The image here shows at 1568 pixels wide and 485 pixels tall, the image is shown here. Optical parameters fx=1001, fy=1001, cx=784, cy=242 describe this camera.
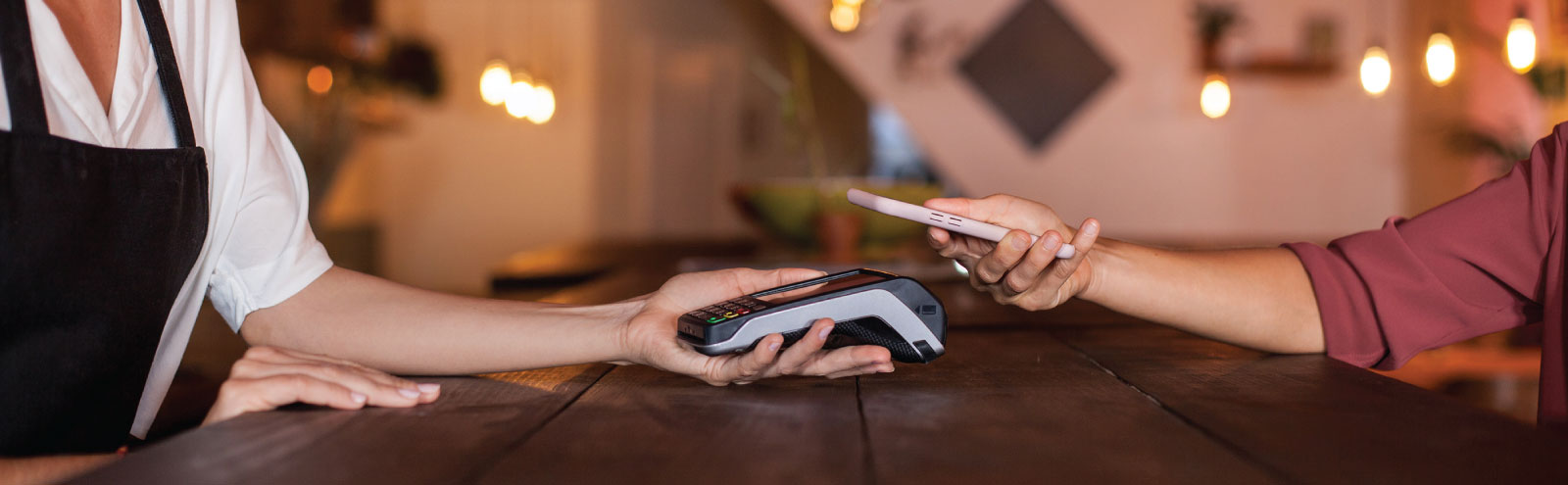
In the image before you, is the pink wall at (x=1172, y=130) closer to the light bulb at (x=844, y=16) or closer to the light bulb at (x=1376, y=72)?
the light bulb at (x=1376, y=72)

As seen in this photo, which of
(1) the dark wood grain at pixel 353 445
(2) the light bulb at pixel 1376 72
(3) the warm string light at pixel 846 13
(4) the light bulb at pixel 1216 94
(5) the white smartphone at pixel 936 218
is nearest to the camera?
(1) the dark wood grain at pixel 353 445

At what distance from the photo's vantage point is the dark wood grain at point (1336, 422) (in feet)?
1.60

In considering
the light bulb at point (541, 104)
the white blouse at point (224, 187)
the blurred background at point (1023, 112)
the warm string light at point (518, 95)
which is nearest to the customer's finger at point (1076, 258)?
the white blouse at point (224, 187)

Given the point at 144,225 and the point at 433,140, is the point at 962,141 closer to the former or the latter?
the point at 433,140

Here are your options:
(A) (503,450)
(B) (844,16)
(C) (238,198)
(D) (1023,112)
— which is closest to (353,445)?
(A) (503,450)

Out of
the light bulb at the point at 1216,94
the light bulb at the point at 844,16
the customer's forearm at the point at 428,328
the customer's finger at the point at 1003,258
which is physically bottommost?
the customer's forearm at the point at 428,328

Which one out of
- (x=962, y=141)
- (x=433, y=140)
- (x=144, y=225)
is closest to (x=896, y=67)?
(x=962, y=141)

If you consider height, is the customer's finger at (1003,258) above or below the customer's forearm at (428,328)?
above

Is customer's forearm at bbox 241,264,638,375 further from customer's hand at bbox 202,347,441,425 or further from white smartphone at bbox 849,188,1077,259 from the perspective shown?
white smartphone at bbox 849,188,1077,259

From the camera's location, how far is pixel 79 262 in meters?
0.67

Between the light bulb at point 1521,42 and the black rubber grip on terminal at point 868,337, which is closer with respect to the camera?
the black rubber grip on terminal at point 868,337

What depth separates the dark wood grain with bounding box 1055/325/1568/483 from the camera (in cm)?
49

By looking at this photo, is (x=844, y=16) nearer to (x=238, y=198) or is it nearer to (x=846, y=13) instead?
(x=846, y=13)

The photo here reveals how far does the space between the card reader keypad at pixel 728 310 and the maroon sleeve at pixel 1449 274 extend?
53cm
